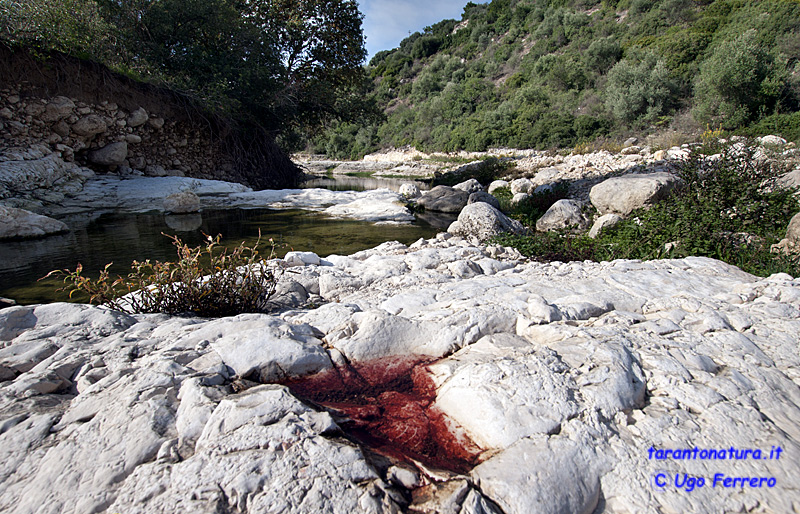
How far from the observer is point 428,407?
1960mm

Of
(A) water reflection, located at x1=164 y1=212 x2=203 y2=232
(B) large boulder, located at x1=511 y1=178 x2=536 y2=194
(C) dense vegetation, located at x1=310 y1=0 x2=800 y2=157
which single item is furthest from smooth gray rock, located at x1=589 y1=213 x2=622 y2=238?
(C) dense vegetation, located at x1=310 y1=0 x2=800 y2=157

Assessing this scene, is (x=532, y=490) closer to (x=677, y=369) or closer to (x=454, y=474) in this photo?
(x=454, y=474)

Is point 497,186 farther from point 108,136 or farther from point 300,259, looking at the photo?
point 108,136

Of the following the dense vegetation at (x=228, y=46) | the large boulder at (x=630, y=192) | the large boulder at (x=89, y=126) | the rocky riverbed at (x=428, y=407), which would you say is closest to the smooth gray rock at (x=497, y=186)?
the large boulder at (x=630, y=192)

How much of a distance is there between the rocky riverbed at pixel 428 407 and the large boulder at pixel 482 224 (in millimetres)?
4449

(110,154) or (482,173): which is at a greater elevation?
(110,154)

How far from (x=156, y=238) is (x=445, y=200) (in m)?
7.38

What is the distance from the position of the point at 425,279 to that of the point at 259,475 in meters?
2.79

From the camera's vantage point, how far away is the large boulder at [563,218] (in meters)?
8.05

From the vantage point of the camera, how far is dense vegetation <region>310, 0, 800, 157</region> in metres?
17.0

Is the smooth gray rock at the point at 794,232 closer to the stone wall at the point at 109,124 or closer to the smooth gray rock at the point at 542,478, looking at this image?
the smooth gray rock at the point at 542,478

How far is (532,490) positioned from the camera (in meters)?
1.38

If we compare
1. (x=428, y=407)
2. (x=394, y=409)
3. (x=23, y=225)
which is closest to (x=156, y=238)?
(x=23, y=225)

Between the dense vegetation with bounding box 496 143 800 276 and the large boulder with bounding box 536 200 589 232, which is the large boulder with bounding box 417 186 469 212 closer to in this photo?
the large boulder with bounding box 536 200 589 232
